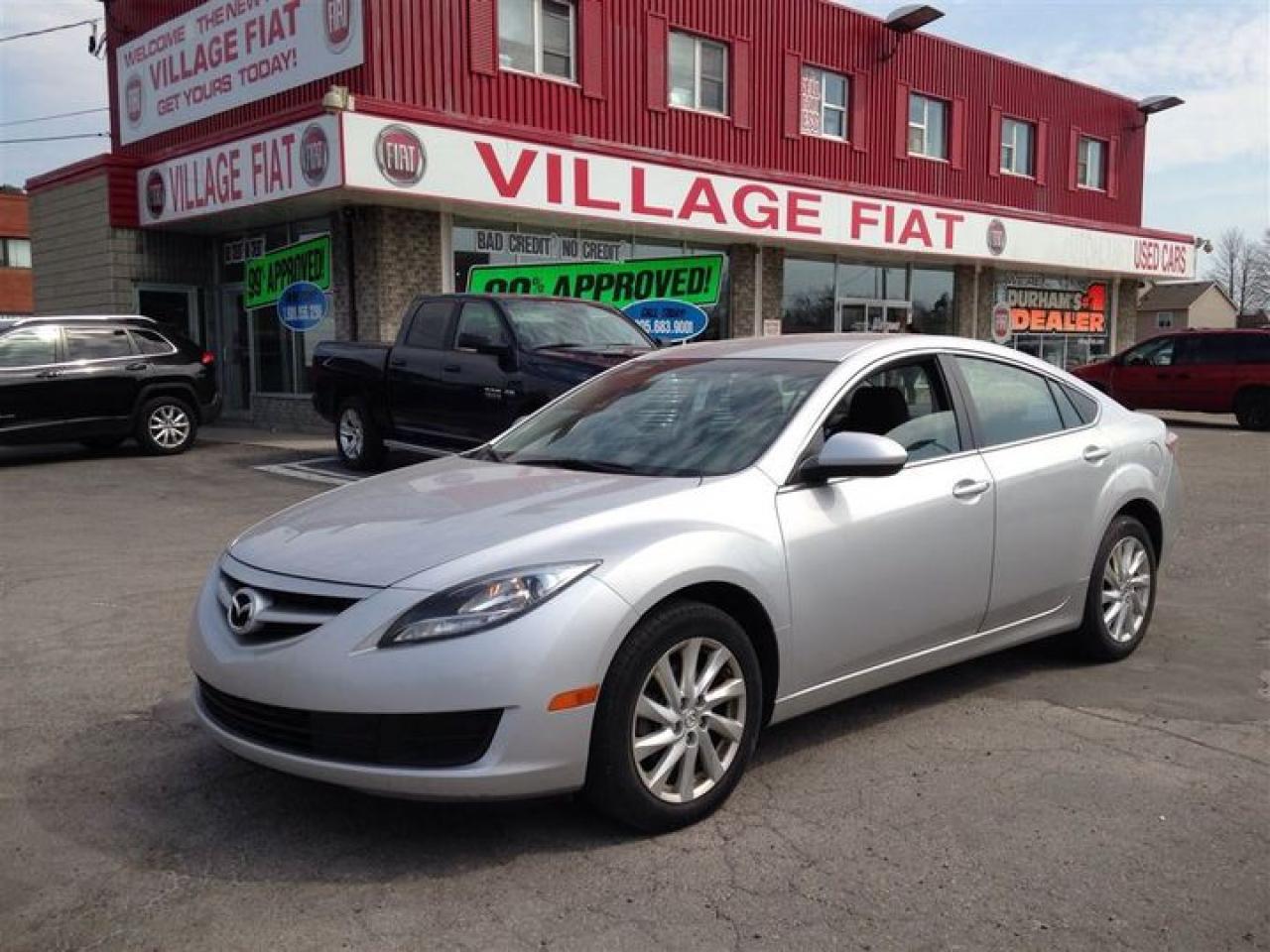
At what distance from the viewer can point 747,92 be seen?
63.8 feet

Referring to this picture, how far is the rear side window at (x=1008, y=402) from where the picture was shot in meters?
4.66

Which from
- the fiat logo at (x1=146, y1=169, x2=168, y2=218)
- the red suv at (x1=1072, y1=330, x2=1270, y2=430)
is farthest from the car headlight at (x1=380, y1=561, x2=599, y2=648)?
the red suv at (x1=1072, y1=330, x2=1270, y2=430)

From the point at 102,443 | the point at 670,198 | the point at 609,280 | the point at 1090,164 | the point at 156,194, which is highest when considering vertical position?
the point at 1090,164

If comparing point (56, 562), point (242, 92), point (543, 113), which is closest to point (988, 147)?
point (543, 113)

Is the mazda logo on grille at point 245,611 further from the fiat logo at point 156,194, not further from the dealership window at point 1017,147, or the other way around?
the dealership window at point 1017,147

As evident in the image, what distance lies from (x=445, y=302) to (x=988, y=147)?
17751 millimetres

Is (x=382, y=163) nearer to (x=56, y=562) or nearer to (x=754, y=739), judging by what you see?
(x=56, y=562)

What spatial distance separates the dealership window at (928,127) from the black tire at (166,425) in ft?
51.6

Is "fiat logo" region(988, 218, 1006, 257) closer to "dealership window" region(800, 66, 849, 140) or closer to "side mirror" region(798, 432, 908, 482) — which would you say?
"dealership window" region(800, 66, 849, 140)

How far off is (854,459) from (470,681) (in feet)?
4.93

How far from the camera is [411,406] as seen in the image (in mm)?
11023

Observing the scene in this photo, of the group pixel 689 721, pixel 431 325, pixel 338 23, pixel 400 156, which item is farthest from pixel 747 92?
pixel 689 721

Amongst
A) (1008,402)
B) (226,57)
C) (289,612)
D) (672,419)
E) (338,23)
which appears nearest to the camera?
(289,612)

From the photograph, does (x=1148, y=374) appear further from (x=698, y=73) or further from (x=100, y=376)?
(x=100, y=376)
